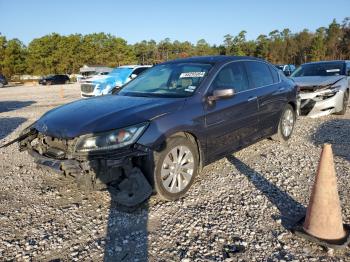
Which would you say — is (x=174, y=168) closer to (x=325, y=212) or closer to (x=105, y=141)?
(x=105, y=141)

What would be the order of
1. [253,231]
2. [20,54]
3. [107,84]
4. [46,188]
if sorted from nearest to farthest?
[253,231] → [46,188] → [107,84] → [20,54]

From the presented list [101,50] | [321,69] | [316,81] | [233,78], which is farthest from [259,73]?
[101,50]

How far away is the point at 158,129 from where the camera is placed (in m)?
3.86

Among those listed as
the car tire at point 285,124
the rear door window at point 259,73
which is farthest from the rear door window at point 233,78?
the car tire at point 285,124

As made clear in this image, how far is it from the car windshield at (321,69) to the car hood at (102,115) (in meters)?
7.17

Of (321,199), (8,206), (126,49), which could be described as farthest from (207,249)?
(126,49)

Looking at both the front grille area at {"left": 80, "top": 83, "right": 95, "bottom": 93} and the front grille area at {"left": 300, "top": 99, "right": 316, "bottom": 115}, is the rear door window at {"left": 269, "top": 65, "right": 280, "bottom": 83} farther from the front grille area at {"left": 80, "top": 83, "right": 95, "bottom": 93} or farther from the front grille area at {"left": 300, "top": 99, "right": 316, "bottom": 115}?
the front grille area at {"left": 80, "top": 83, "right": 95, "bottom": 93}

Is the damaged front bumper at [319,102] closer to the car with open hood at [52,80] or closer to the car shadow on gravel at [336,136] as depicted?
the car shadow on gravel at [336,136]

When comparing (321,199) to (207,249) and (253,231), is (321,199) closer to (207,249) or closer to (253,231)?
(253,231)

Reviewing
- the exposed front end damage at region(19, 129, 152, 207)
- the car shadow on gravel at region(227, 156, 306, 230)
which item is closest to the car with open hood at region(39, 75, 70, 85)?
the car shadow on gravel at region(227, 156, 306, 230)

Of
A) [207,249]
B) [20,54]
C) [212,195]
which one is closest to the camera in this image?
[207,249]

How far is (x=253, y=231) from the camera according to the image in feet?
11.2

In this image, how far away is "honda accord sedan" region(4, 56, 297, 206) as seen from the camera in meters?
3.67

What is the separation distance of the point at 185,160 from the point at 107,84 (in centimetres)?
1165
